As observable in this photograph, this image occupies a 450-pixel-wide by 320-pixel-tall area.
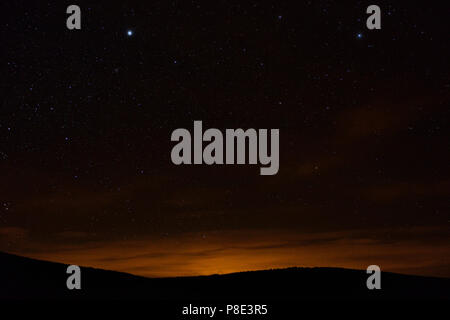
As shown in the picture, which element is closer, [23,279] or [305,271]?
[305,271]

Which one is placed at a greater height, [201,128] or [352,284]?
[201,128]

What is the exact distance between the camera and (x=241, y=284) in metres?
19.2

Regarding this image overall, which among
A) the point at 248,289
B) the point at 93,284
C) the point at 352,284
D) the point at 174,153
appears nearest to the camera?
the point at 174,153

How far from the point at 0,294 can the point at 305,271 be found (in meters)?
12.3

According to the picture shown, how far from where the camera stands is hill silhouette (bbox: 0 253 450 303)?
1908 cm

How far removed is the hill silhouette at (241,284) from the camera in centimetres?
1908

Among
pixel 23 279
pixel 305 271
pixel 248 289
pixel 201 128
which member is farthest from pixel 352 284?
pixel 23 279
